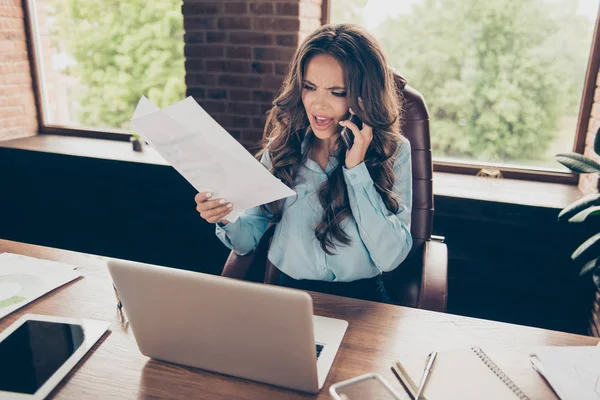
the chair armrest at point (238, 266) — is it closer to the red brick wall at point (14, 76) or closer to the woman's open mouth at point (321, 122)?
the woman's open mouth at point (321, 122)

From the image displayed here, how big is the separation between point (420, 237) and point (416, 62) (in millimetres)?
1088

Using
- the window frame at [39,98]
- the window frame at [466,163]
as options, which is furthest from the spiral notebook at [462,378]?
the window frame at [39,98]

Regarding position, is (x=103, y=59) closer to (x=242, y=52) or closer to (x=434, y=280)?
(x=242, y=52)

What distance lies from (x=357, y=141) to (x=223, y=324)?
68cm

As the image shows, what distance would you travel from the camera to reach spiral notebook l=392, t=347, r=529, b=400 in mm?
830

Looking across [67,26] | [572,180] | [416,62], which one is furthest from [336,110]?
[67,26]

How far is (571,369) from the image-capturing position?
90 centimetres

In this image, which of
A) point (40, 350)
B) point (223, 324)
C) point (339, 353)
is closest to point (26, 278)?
point (40, 350)

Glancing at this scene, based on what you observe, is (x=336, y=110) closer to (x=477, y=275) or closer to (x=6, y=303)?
(x=6, y=303)

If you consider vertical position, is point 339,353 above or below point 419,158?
below

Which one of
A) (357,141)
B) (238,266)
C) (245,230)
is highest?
(357,141)

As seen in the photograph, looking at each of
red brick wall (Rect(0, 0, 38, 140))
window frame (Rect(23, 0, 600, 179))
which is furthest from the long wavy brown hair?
red brick wall (Rect(0, 0, 38, 140))

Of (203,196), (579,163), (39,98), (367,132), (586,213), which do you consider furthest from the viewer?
(39,98)

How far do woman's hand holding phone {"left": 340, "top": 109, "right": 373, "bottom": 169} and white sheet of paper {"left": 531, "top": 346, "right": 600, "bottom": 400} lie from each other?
2.05 ft
